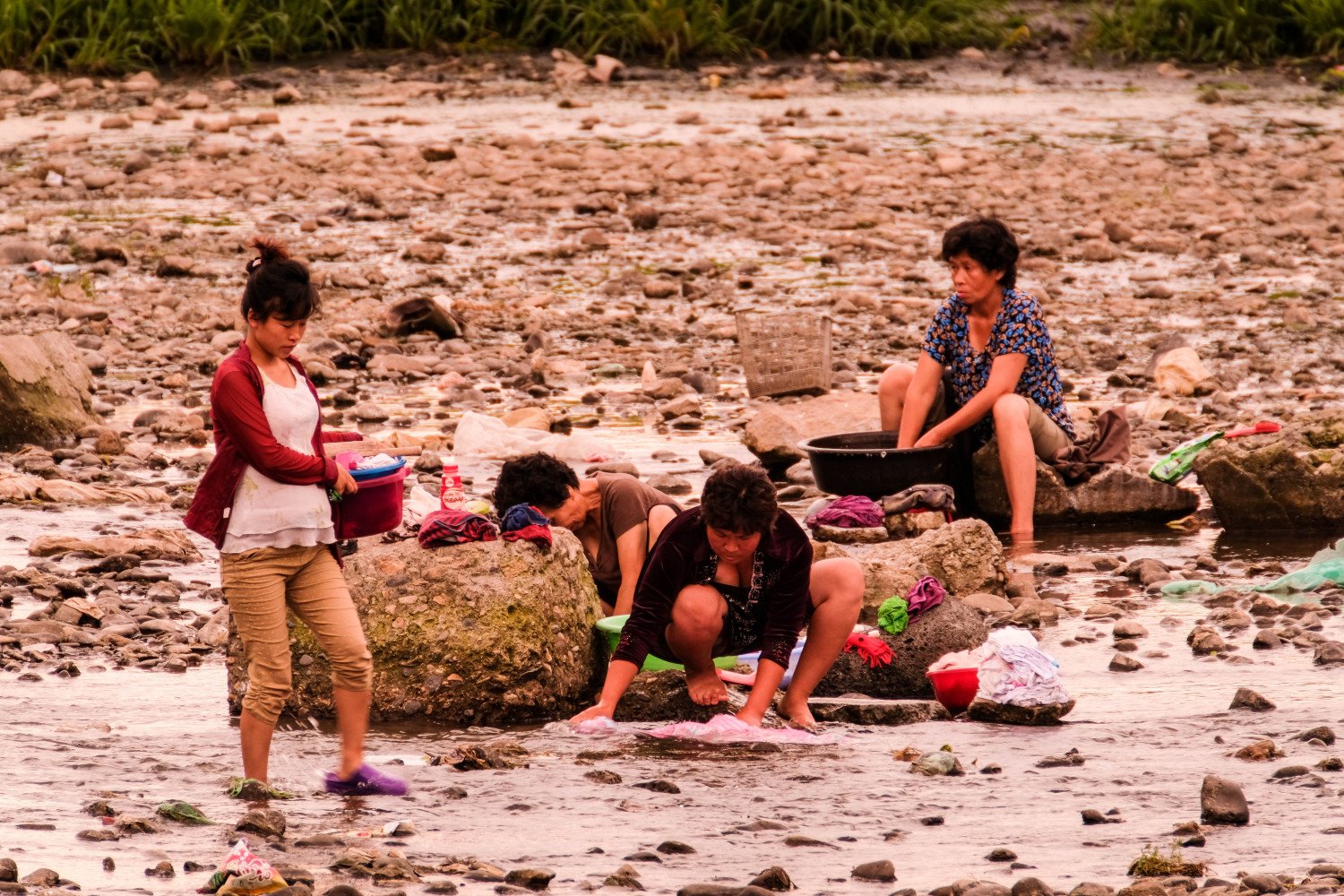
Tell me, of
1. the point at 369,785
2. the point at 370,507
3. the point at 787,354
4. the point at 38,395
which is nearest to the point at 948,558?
the point at 370,507

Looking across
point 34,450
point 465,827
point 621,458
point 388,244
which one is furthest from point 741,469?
point 388,244

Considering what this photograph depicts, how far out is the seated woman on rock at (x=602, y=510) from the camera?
6.26m

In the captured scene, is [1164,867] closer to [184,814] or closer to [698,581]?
[698,581]

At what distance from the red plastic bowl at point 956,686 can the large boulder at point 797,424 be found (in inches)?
122

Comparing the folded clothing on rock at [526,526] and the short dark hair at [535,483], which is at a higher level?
the short dark hair at [535,483]

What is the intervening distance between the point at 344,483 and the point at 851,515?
9.68 ft

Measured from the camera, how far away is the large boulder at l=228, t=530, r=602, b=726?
19.3ft

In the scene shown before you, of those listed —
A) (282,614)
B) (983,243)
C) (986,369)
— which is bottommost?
(282,614)

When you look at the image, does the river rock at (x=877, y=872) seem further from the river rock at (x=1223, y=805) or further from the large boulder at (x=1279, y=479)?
the large boulder at (x=1279, y=479)

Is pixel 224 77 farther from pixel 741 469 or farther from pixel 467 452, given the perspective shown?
pixel 741 469

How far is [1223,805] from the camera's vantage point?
184 inches

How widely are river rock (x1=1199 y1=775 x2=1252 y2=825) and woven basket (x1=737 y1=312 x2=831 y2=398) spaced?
5757mm

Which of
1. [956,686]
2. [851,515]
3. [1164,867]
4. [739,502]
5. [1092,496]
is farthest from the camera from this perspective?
[1092,496]

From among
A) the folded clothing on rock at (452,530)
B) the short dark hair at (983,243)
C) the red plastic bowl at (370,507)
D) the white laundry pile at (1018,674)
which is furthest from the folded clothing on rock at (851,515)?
the red plastic bowl at (370,507)
